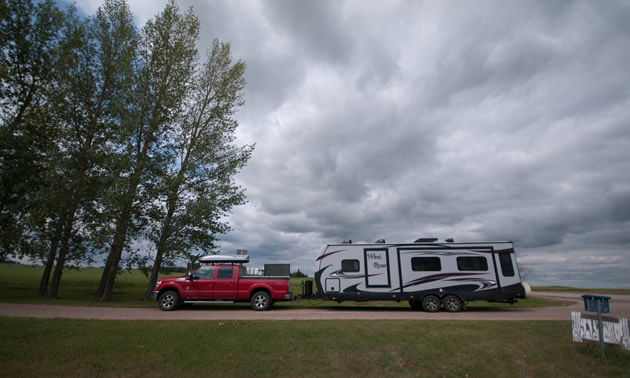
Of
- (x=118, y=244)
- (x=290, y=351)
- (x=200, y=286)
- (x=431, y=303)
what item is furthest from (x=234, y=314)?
(x=118, y=244)

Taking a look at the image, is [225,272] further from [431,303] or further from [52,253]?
[52,253]

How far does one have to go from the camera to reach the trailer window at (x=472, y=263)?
50.0 feet

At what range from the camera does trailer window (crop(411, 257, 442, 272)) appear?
50.3 ft

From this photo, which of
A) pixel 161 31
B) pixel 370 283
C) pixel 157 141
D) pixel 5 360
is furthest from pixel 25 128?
pixel 370 283

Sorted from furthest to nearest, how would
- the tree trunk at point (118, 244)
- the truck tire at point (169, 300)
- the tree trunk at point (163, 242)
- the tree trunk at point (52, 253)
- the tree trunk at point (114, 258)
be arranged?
the tree trunk at point (52, 253) < the tree trunk at point (163, 242) < the tree trunk at point (114, 258) < the tree trunk at point (118, 244) < the truck tire at point (169, 300)

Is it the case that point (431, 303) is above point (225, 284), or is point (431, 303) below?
below

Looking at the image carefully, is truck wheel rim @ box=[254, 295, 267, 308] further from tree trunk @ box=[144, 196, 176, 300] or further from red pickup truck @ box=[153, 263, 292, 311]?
tree trunk @ box=[144, 196, 176, 300]

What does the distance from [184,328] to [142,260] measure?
12.3m

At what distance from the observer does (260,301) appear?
49.0 ft

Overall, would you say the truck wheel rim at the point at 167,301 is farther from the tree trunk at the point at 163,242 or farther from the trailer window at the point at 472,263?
the trailer window at the point at 472,263

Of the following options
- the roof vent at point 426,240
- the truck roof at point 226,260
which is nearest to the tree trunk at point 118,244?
the truck roof at point 226,260

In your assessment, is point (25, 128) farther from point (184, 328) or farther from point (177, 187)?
point (184, 328)

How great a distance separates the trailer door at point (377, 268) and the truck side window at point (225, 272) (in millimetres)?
6272

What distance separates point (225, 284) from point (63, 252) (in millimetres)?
13448
